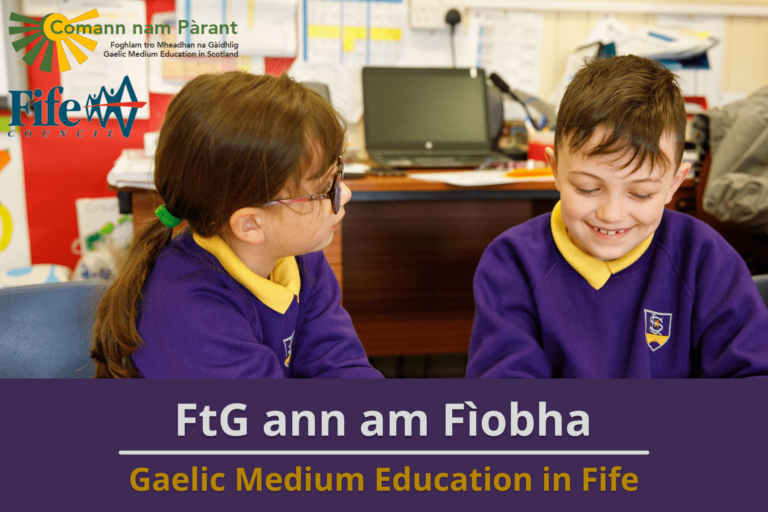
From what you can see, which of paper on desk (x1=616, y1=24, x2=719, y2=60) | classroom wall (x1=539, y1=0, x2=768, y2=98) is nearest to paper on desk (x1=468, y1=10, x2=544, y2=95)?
classroom wall (x1=539, y1=0, x2=768, y2=98)

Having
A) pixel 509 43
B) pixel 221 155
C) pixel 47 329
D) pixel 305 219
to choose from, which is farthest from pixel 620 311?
pixel 509 43

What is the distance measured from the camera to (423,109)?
1.95 metres

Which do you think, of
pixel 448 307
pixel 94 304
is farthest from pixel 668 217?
pixel 448 307

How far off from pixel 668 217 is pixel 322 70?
4.72 ft

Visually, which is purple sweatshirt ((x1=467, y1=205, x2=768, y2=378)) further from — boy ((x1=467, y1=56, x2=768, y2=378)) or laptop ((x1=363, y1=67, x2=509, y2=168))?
laptop ((x1=363, y1=67, x2=509, y2=168))

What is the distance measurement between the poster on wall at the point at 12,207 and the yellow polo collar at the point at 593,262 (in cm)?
181

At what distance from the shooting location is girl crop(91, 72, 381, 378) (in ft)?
2.14

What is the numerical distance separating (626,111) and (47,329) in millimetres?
777

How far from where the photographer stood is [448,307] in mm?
2189

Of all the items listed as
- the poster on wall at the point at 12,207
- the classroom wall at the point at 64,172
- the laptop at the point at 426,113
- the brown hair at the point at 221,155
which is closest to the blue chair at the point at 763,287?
the brown hair at the point at 221,155

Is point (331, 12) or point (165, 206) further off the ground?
point (331, 12)

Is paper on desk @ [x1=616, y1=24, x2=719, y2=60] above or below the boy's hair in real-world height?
above

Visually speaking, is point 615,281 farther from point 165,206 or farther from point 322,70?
point 322,70

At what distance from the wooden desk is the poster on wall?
1.02m
